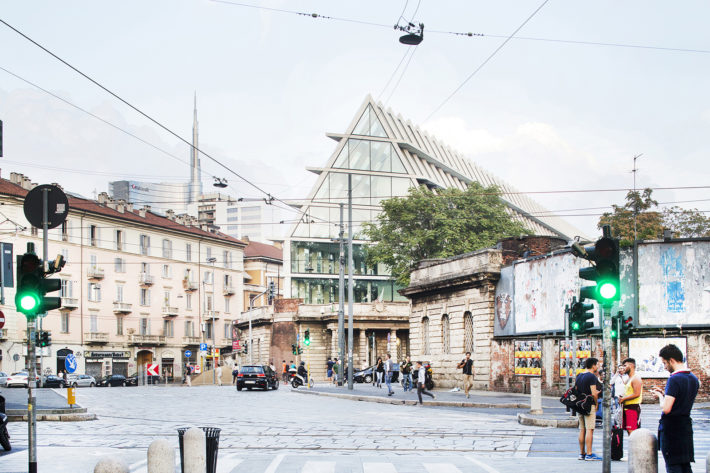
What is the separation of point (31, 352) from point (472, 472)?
20.3 ft

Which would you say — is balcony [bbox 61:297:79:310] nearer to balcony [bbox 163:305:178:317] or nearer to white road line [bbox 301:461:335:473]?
balcony [bbox 163:305:178:317]

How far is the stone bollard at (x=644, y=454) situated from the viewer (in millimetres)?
8977

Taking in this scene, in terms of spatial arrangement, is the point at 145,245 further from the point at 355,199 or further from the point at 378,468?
the point at 378,468

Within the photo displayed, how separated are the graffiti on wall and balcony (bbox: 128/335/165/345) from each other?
57084 millimetres

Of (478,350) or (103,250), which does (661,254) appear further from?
(103,250)

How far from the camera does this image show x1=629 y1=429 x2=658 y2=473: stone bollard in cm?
898

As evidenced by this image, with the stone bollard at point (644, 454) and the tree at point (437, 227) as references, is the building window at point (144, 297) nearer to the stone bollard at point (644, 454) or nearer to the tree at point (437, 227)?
the tree at point (437, 227)

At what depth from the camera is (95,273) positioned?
75.8 m

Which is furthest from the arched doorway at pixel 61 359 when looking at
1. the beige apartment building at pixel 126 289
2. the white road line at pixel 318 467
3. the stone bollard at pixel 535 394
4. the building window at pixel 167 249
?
the white road line at pixel 318 467

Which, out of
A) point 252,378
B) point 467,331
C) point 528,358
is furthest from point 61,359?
point 528,358

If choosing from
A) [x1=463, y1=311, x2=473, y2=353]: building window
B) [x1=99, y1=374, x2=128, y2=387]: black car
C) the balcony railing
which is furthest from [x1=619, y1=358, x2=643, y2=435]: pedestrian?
the balcony railing

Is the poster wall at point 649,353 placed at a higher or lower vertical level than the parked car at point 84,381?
higher


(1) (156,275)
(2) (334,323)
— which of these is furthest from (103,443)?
(1) (156,275)

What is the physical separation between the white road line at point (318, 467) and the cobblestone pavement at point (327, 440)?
0.6 inches
